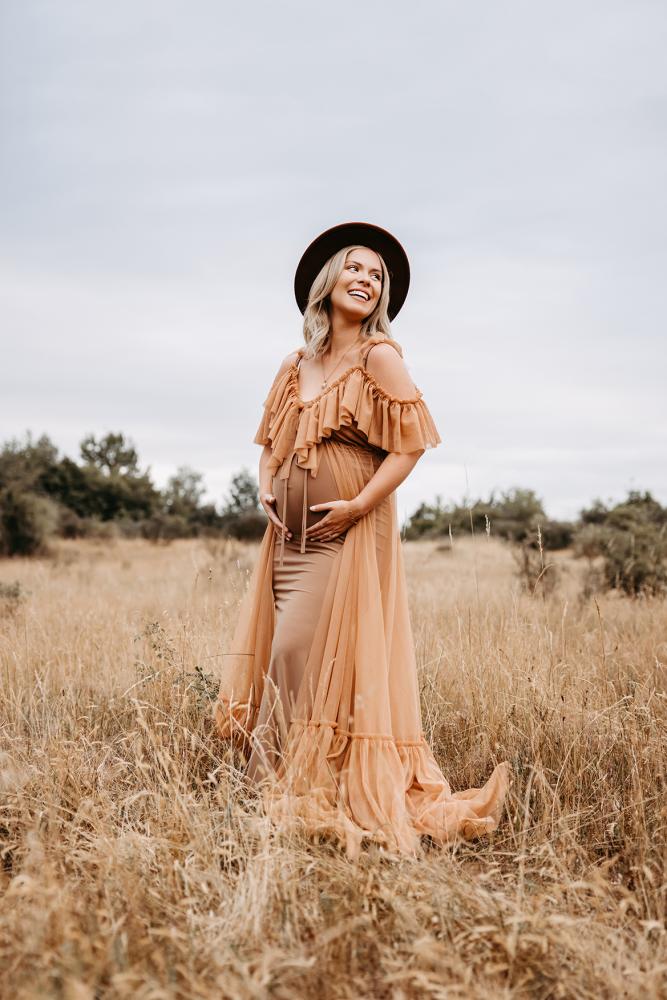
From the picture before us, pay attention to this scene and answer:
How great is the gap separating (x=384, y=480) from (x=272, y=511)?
2.00 feet

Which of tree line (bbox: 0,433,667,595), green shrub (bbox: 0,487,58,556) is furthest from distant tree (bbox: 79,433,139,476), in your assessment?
green shrub (bbox: 0,487,58,556)

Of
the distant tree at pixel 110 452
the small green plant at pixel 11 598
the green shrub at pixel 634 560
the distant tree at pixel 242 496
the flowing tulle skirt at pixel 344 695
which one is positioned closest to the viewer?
the flowing tulle skirt at pixel 344 695

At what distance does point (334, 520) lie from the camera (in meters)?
3.35

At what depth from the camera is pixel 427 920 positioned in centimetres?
233

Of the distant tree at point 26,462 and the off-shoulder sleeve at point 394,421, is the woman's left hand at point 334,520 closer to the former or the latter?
the off-shoulder sleeve at point 394,421

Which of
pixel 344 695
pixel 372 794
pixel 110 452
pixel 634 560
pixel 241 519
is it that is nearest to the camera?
pixel 372 794

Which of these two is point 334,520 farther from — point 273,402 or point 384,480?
point 273,402

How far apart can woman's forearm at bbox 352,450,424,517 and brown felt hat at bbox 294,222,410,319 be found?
95 cm

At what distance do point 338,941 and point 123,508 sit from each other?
31.3 metres

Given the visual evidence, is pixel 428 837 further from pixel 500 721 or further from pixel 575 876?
pixel 500 721

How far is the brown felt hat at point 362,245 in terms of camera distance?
364cm

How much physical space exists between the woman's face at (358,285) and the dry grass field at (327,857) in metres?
2.01

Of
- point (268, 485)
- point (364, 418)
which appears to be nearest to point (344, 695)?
point (268, 485)

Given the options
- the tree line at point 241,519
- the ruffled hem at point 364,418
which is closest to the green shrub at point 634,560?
the tree line at point 241,519
